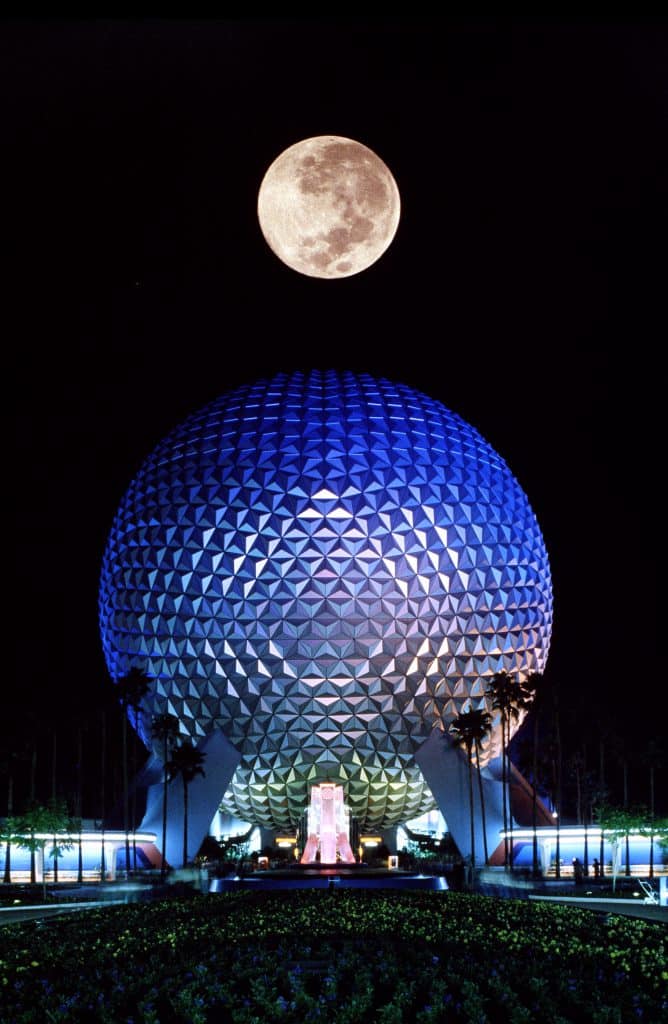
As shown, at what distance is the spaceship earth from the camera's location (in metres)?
54.9

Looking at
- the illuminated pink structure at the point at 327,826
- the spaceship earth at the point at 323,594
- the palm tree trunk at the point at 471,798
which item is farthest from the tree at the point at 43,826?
the palm tree trunk at the point at 471,798

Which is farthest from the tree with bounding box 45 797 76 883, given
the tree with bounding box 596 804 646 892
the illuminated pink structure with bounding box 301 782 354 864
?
the tree with bounding box 596 804 646 892

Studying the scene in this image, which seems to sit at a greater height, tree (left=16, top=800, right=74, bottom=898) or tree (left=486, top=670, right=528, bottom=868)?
tree (left=486, top=670, right=528, bottom=868)

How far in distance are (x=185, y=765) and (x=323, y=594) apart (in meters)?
9.99

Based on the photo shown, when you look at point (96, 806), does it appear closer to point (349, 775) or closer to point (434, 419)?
point (349, 775)

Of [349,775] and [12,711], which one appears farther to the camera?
[12,711]

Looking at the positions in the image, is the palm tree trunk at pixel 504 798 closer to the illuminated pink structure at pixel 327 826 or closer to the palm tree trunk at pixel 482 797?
the palm tree trunk at pixel 482 797

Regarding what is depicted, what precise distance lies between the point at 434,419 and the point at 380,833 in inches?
862

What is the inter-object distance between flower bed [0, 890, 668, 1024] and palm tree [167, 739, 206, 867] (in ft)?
84.0

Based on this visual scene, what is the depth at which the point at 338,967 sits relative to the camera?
58.5 ft

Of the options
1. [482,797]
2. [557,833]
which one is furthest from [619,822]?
[482,797]

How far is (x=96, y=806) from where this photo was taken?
8188 cm

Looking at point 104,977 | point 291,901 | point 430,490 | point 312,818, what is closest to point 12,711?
point 312,818

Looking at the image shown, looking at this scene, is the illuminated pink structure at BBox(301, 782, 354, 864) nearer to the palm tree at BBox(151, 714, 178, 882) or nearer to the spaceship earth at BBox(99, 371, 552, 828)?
the spaceship earth at BBox(99, 371, 552, 828)
